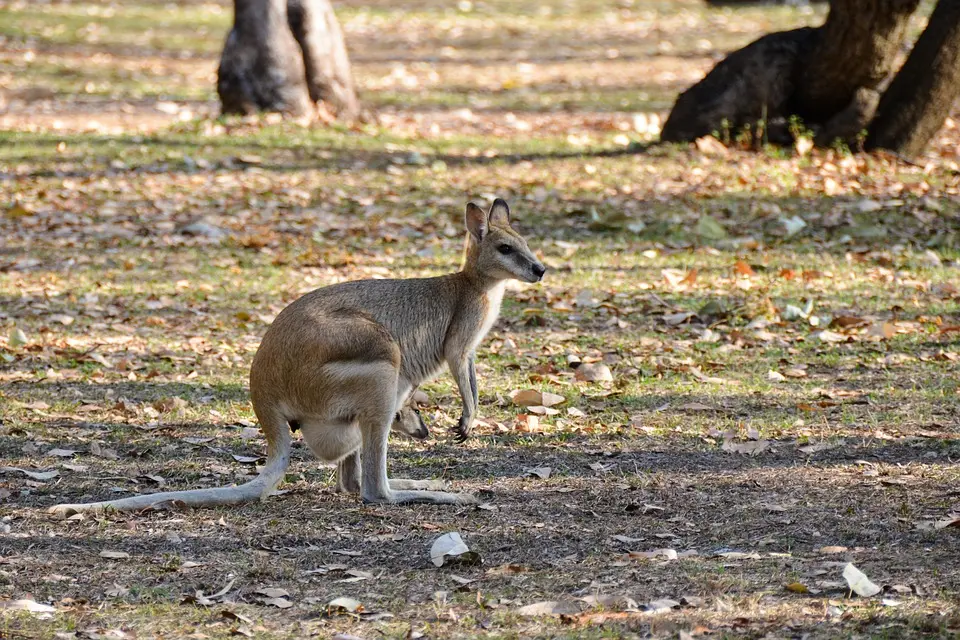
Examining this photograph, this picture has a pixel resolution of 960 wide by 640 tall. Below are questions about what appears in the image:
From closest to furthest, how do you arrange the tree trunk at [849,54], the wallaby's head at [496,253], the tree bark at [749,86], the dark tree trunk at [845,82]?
the wallaby's head at [496,253] < the dark tree trunk at [845,82] < the tree trunk at [849,54] < the tree bark at [749,86]

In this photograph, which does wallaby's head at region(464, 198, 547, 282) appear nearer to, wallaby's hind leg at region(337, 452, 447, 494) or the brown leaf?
wallaby's hind leg at region(337, 452, 447, 494)

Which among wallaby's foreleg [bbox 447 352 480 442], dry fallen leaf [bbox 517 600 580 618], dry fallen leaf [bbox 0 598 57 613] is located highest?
wallaby's foreleg [bbox 447 352 480 442]

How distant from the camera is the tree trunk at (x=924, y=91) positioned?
9680 millimetres

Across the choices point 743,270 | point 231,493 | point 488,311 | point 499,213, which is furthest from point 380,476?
point 743,270

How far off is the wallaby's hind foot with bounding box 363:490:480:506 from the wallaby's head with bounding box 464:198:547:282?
2.96ft

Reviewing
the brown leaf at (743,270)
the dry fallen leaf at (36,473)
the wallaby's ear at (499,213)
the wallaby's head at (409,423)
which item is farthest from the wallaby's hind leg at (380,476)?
the brown leaf at (743,270)

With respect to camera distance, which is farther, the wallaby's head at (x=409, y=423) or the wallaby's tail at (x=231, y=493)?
the wallaby's head at (x=409, y=423)

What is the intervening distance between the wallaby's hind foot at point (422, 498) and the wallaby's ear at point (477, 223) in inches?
42.1

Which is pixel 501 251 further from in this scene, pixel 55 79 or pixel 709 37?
pixel 709 37

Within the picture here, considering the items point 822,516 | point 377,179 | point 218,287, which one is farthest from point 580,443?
point 377,179

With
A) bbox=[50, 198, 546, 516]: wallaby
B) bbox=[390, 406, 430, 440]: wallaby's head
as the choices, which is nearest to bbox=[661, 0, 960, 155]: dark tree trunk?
bbox=[50, 198, 546, 516]: wallaby

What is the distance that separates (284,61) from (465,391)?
7284 mm

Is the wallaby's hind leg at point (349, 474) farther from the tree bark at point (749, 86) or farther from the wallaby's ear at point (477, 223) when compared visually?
the tree bark at point (749, 86)

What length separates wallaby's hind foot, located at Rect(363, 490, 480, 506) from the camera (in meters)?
4.62
